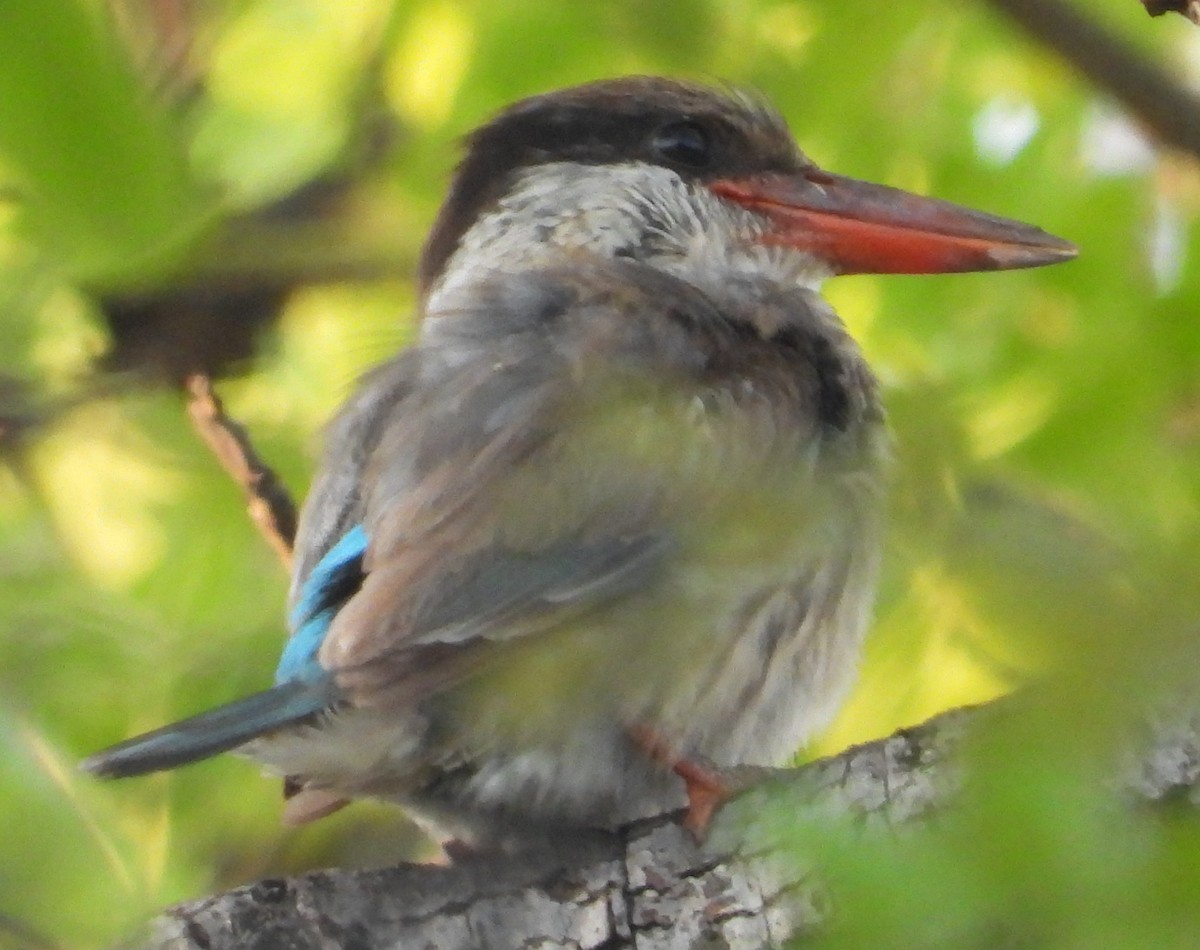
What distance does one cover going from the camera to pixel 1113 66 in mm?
2609

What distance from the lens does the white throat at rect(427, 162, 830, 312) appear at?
2.83 metres

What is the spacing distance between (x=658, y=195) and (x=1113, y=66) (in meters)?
0.76

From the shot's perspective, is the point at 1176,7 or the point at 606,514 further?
the point at 606,514

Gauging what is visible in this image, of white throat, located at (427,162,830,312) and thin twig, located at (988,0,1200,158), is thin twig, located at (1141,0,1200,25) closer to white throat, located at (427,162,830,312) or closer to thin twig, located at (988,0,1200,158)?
thin twig, located at (988,0,1200,158)

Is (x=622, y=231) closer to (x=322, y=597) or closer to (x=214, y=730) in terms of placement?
(x=322, y=597)

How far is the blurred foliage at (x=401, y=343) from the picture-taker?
0.83 metres

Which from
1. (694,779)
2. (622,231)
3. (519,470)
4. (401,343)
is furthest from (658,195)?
(694,779)

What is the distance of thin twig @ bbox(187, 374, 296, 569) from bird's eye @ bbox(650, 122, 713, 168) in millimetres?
946

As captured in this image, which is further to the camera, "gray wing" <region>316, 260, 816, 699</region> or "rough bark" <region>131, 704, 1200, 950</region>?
"rough bark" <region>131, 704, 1200, 950</region>

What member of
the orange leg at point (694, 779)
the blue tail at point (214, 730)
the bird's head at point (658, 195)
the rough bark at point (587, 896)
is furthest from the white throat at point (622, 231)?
the rough bark at point (587, 896)

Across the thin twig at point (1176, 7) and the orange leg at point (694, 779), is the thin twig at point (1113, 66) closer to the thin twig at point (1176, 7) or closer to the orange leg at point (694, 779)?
the thin twig at point (1176, 7)

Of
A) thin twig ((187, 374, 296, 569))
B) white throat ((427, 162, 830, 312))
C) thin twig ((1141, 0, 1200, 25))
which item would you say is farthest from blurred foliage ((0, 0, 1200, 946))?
thin twig ((1141, 0, 1200, 25))

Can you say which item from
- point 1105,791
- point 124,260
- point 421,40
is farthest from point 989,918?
point 421,40

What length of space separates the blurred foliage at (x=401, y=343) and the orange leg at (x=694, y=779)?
22 cm
